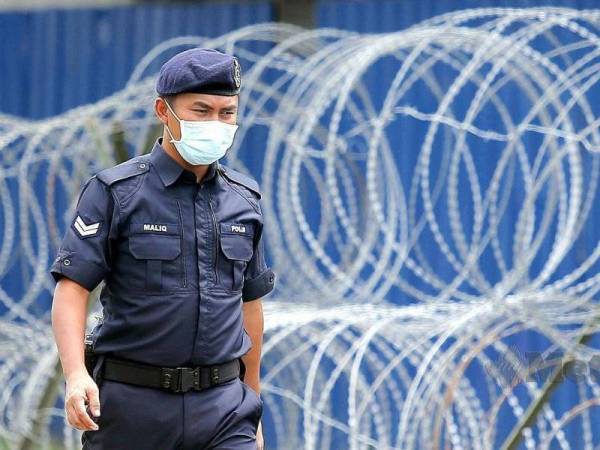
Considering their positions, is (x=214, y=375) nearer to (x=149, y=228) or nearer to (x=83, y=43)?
(x=149, y=228)

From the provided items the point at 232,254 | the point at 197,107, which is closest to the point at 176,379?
the point at 232,254

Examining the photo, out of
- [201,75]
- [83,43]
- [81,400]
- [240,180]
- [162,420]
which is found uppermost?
[201,75]

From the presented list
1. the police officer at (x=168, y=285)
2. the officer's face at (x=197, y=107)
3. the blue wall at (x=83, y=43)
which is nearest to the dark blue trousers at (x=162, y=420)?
the police officer at (x=168, y=285)

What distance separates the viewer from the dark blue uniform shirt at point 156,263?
10.4 feet

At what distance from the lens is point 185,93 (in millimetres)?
3252

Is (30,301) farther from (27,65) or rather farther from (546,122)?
(546,122)

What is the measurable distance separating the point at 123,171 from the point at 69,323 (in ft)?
1.37

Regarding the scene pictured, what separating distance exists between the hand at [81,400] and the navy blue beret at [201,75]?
0.77 metres

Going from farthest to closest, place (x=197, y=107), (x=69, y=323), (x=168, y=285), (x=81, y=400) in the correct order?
(x=197, y=107) < (x=168, y=285) < (x=69, y=323) < (x=81, y=400)

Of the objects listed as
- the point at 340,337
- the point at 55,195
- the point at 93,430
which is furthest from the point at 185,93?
the point at 55,195

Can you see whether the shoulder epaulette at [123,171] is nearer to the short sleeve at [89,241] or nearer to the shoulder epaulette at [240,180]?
the short sleeve at [89,241]

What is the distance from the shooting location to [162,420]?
315 centimetres

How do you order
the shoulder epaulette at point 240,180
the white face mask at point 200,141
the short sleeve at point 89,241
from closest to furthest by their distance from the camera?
the short sleeve at point 89,241, the white face mask at point 200,141, the shoulder epaulette at point 240,180

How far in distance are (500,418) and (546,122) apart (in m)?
2.24
